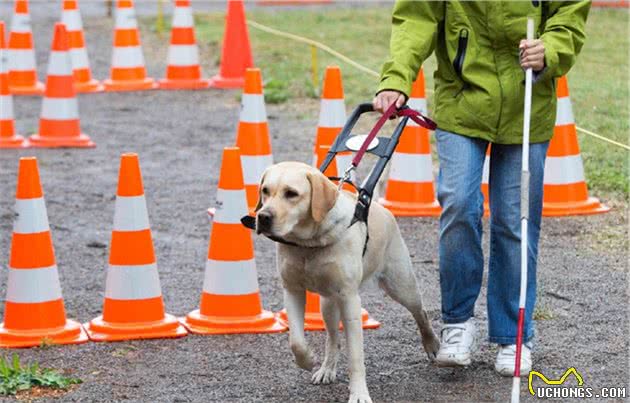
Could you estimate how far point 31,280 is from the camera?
667 cm

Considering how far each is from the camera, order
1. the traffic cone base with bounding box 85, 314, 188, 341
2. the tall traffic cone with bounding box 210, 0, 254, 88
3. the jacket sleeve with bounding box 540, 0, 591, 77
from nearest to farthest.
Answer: the jacket sleeve with bounding box 540, 0, 591, 77
the traffic cone base with bounding box 85, 314, 188, 341
the tall traffic cone with bounding box 210, 0, 254, 88

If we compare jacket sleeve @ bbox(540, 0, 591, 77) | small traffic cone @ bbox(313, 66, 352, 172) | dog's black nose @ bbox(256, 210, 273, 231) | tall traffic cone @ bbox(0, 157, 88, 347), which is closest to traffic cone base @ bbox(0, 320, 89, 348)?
tall traffic cone @ bbox(0, 157, 88, 347)

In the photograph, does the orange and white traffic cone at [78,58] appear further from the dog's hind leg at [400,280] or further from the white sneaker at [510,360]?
the white sneaker at [510,360]

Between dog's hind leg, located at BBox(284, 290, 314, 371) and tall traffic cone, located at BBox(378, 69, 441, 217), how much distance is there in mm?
3595

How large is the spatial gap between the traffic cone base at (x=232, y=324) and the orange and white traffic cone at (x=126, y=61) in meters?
7.99

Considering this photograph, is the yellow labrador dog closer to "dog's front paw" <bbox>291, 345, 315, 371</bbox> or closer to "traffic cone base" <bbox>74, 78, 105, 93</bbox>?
"dog's front paw" <bbox>291, 345, 315, 371</bbox>

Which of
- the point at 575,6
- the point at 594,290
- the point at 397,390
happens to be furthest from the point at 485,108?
the point at 594,290

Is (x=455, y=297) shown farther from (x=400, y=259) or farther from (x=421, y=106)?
(x=421, y=106)

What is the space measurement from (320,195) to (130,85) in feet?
31.1

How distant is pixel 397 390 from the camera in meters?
5.84

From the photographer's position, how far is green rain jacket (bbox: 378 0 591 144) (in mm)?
5773

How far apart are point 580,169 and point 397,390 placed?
3860mm

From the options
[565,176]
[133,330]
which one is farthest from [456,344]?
[565,176]

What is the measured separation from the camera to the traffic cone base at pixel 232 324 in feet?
22.4
